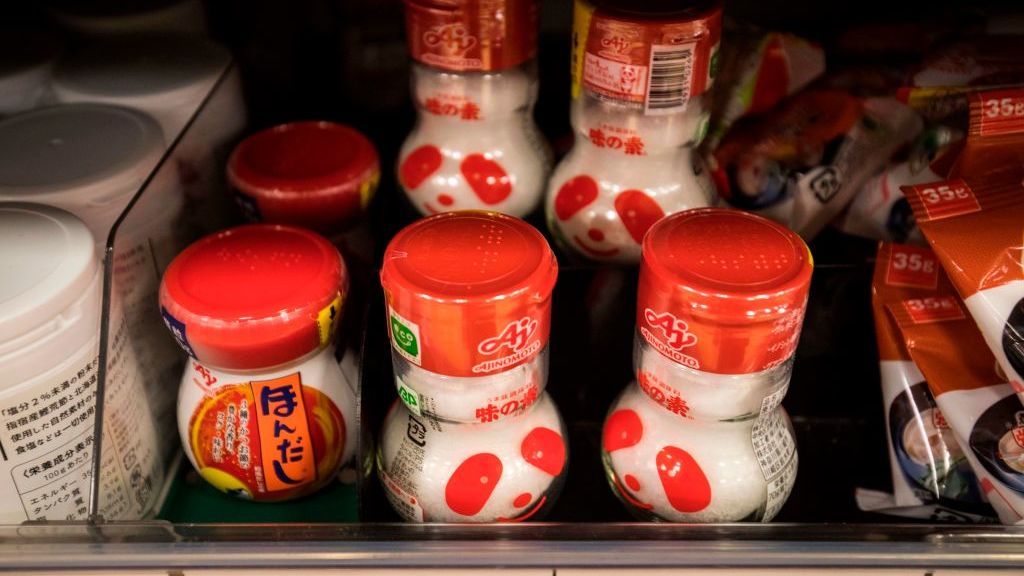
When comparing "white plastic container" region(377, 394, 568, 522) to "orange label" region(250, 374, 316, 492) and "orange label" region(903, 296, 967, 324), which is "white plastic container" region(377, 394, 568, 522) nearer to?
"orange label" region(250, 374, 316, 492)

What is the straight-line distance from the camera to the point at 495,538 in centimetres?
66

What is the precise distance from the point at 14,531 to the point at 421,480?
11.8 inches

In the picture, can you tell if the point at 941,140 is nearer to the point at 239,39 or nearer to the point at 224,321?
the point at 224,321

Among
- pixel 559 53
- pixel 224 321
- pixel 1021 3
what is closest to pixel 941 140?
pixel 1021 3

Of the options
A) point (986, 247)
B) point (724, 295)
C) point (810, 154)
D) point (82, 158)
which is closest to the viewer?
point (724, 295)

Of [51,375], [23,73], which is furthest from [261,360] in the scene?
[23,73]

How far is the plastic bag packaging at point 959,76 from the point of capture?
882 millimetres

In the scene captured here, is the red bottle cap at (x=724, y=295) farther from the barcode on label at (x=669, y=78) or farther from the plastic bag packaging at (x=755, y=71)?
the plastic bag packaging at (x=755, y=71)

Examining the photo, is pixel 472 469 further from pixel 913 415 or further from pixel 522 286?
pixel 913 415

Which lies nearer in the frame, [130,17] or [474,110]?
[474,110]

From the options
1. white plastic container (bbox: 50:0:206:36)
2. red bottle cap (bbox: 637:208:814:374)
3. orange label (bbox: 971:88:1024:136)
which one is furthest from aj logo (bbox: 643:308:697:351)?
white plastic container (bbox: 50:0:206:36)

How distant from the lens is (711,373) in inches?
26.5

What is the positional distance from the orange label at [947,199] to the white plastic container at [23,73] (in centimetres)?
90

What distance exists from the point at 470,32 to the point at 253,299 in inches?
11.9
